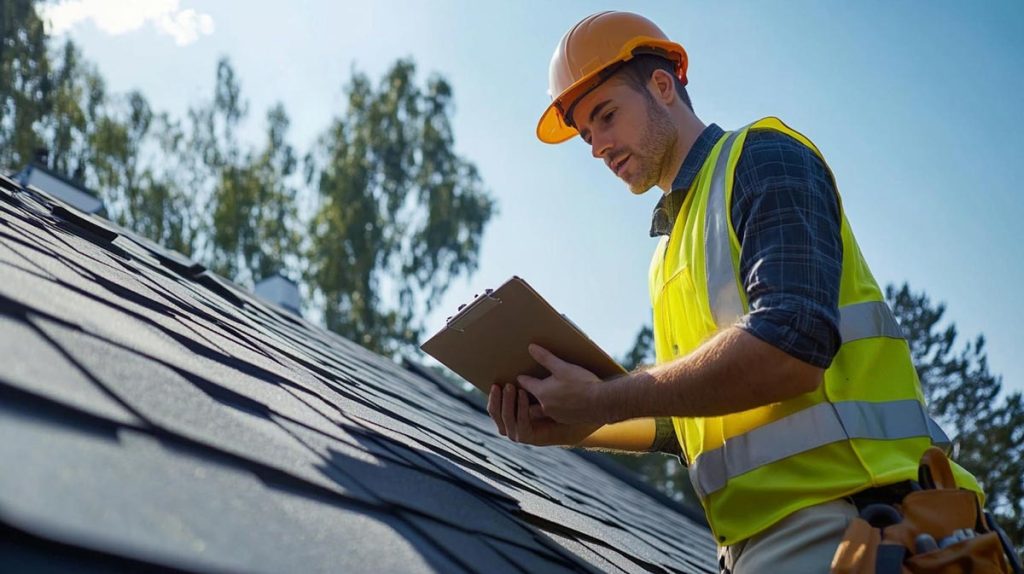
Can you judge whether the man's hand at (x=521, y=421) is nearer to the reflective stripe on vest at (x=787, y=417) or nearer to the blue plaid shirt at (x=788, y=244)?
the reflective stripe on vest at (x=787, y=417)

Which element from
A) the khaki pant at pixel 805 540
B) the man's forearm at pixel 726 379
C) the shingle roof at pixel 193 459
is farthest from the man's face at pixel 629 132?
the khaki pant at pixel 805 540

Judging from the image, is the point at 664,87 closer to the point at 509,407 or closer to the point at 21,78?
the point at 509,407

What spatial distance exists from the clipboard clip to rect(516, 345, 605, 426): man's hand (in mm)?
164

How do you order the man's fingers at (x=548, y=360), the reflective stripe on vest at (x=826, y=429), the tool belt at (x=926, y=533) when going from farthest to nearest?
1. the man's fingers at (x=548, y=360)
2. the reflective stripe on vest at (x=826, y=429)
3. the tool belt at (x=926, y=533)

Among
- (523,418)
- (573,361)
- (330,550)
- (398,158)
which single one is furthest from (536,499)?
(398,158)

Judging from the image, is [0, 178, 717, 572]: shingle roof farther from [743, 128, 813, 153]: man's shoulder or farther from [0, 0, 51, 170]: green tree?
[0, 0, 51, 170]: green tree

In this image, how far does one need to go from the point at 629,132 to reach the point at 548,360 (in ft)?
2.66

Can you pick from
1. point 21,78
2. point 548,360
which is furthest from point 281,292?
point 21,78

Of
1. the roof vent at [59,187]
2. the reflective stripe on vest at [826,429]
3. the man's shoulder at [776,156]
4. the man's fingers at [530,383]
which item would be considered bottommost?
the reflective stripe on vest at [826,429]

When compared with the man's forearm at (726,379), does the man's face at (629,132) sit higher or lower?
higher

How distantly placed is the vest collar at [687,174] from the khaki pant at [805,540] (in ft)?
2.88

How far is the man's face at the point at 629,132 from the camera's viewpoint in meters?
2.54

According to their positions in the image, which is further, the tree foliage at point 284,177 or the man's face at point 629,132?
the tree foliage at point 284,177

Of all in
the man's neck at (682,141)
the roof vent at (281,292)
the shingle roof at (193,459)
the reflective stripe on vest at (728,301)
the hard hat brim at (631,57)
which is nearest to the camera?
the shingle roof at (193,459)
